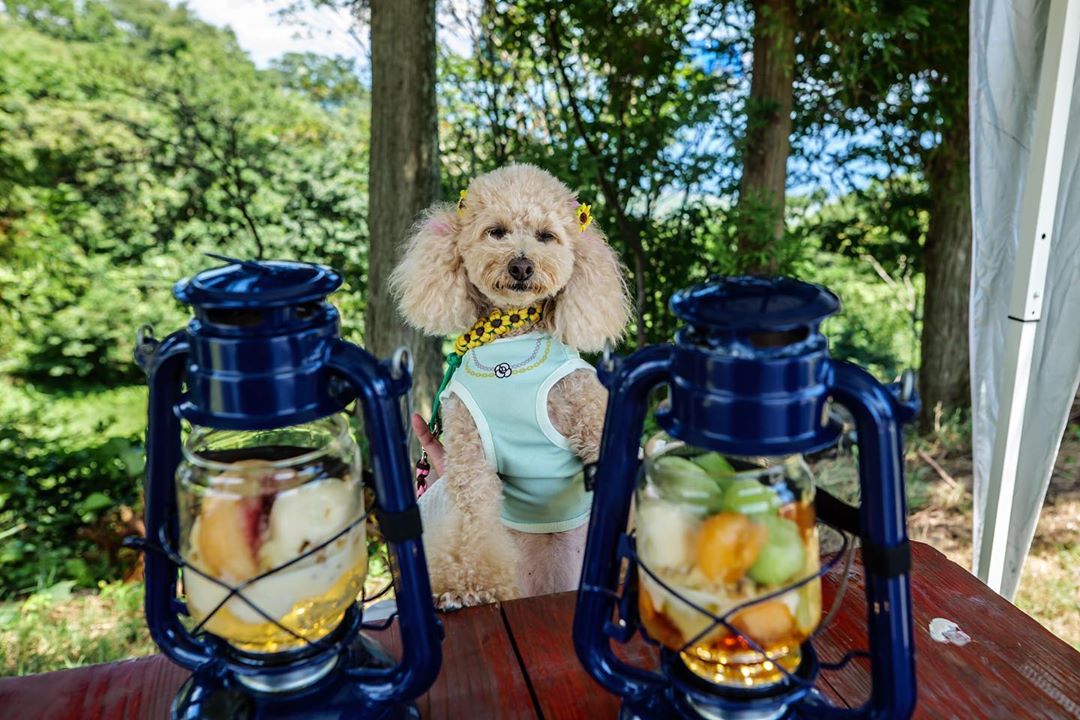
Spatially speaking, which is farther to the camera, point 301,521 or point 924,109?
point 924,109

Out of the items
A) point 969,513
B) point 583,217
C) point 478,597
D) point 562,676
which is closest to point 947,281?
point 969,513

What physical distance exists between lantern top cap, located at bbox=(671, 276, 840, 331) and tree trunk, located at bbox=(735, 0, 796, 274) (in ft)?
7.25

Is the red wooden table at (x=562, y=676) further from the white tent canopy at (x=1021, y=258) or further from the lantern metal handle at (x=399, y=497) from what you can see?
the white tent canopy at (x=1021, y=258)

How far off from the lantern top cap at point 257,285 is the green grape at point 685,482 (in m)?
0.33

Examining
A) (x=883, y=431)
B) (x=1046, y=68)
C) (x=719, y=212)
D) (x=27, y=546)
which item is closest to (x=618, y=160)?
(x=719, y=212)

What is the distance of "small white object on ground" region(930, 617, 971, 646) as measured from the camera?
36.3 inches

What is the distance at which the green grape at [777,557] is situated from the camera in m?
0.61

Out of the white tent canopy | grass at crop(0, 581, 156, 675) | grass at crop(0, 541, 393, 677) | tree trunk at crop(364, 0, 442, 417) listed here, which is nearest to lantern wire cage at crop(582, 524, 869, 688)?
the white tent canopy

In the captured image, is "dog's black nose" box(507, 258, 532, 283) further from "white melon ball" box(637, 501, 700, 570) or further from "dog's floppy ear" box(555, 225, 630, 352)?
"white melon ball" box(637, 501, 700, 570)

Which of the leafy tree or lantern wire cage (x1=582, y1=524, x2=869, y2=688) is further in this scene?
the leafy tree

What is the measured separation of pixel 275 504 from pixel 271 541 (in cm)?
3

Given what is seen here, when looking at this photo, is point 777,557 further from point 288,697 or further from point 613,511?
point 288,697

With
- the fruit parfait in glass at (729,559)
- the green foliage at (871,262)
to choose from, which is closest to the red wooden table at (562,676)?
the fruit parfait in glass at (729,559)

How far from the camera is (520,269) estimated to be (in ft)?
4.40
